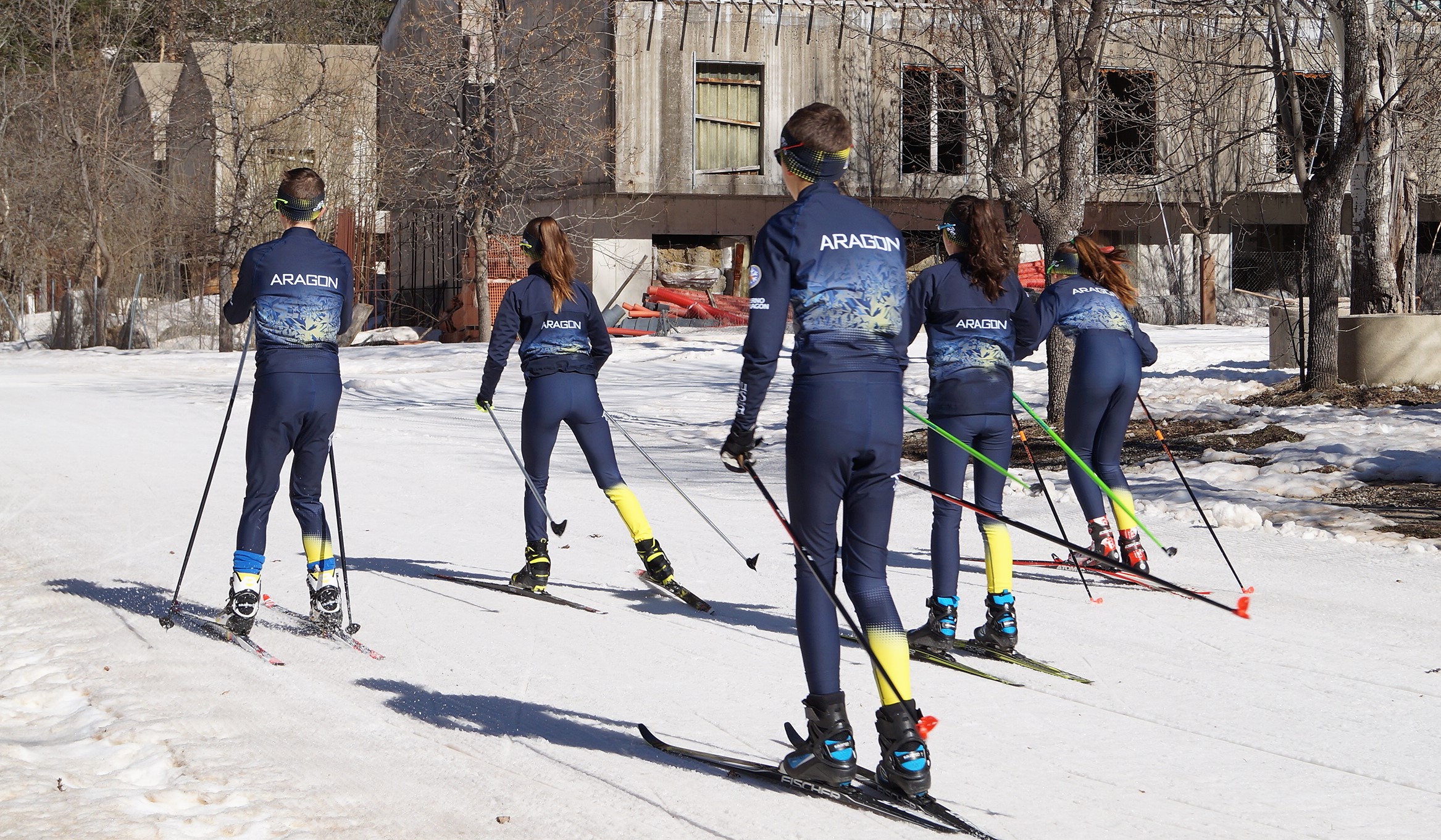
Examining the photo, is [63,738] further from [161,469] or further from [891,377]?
[161,469]

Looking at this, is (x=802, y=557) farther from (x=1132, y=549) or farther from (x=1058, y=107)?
(x=1058, y=107)

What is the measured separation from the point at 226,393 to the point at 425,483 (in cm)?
980

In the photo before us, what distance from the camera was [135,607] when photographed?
7086 millimetres

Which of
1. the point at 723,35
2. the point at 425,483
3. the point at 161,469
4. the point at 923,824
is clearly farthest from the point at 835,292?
the point at 723,35

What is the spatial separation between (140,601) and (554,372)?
8.12 feet

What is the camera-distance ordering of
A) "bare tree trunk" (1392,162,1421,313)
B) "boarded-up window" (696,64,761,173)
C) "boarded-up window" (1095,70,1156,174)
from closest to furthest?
"bare tree trunk" (1392,162,1421,313) → "boarded-up window" (1095,70,1156,174) → "boarded-up window" (696,64,761,173)

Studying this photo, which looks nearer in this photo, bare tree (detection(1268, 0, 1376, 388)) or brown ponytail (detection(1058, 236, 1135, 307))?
brown ponytail (detection(1058, 236, 1135, 307))

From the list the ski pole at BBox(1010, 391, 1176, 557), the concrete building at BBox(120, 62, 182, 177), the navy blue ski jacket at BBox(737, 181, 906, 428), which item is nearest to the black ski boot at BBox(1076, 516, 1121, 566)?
the ski pole at BBox(1010, 391, 1176, 557)

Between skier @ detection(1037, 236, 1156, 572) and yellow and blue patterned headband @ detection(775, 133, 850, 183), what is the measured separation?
3.36 meters

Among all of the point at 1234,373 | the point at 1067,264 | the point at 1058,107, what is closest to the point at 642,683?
the point at 1067,264

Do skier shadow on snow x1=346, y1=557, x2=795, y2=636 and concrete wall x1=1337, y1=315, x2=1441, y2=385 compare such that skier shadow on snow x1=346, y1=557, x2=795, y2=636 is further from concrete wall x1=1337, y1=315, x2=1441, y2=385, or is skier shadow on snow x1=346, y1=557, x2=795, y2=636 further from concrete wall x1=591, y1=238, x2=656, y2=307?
concrete wall x1=591, y1=238, x2=656, y2=307

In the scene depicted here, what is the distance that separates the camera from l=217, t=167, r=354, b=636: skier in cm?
628

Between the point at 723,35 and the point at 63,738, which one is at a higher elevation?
the point at 723,35

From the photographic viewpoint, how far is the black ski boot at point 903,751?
13.6ft
